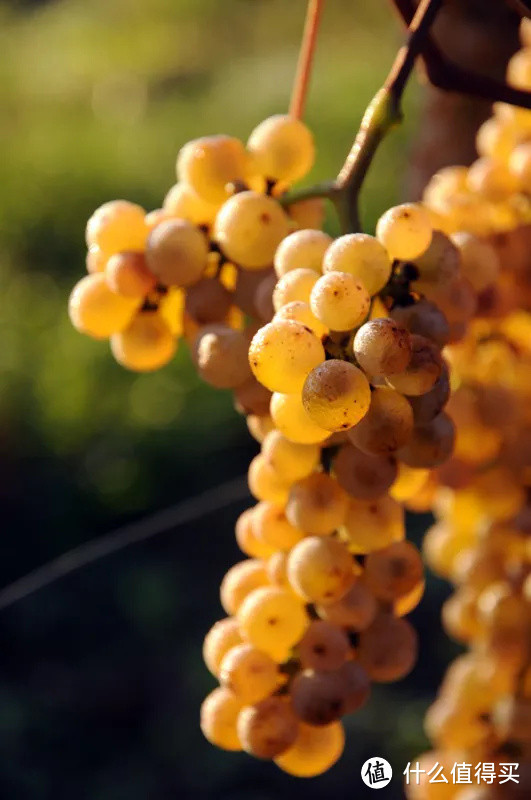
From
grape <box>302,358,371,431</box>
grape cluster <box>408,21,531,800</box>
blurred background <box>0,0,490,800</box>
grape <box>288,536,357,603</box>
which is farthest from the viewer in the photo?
blurred background <box>0,0,490,800</box>

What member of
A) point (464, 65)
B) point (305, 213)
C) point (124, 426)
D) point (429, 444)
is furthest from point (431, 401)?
point (124, 426)

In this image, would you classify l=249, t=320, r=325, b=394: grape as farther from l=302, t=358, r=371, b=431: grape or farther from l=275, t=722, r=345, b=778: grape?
l=275, t=722, r=345, b=778: grape

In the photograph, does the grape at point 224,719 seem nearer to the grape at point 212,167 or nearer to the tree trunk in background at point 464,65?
the grape at point 212,167

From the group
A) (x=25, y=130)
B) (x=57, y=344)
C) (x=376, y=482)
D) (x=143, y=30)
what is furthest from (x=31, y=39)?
(x=376, y=482)

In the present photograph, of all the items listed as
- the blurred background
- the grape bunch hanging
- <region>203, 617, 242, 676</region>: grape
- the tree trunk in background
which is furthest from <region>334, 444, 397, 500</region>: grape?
the tree trunk in background

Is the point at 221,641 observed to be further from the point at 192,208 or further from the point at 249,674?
the point at 192,208

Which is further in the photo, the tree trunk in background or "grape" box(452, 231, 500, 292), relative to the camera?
the tree trunk in background

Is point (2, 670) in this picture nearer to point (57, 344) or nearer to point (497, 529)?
point (497, 529)
